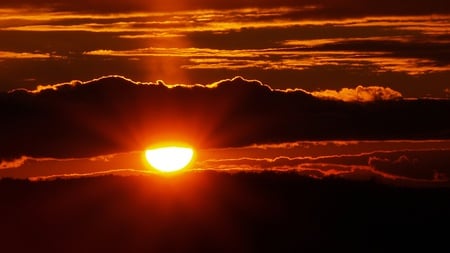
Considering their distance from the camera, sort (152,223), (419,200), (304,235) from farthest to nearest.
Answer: (152,223) < (304,235) < (419,200)

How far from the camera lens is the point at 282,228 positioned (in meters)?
177

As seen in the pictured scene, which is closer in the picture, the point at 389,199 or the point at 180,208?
the point at 389,199

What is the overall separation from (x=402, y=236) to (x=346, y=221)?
16.8 m

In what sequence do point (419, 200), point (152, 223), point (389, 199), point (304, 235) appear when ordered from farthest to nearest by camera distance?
point (152, 223), point (304, 235), point (389, 199), point (419, 200)

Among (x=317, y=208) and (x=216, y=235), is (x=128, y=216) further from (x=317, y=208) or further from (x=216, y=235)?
(x=317, y=208)

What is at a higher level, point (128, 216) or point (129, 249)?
point (128, 216)

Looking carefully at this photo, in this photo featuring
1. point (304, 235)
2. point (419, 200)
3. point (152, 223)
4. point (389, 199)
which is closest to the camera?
point (419, 200)

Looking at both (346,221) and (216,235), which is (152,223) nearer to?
(216,235)

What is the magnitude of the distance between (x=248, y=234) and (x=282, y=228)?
7856mm

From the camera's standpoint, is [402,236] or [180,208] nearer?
[402,236]

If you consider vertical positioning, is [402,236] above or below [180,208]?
below

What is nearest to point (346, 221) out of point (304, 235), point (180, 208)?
point (304, 235)

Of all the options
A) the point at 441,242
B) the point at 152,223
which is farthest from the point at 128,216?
the point at 441,242

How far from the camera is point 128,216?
7121 inches
